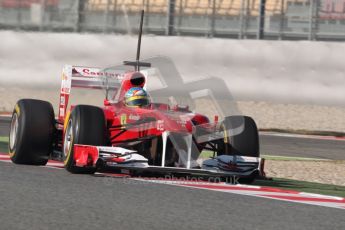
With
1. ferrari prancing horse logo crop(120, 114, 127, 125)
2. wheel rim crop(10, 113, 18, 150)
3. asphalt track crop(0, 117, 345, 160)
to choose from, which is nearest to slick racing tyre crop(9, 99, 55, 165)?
wheel rim crop(10, 113, 18, 150)

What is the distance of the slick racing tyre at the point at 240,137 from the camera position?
30.0 feet

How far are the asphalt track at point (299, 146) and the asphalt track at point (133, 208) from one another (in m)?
5.82

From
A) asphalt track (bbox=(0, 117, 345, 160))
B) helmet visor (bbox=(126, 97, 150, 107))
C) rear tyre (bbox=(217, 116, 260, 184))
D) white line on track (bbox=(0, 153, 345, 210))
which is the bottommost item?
asphalt track (bbox=(0, 117, 345, 160))

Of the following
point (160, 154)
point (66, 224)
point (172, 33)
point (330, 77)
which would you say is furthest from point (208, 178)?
point (172, 33)

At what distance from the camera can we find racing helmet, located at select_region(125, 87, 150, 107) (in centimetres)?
926

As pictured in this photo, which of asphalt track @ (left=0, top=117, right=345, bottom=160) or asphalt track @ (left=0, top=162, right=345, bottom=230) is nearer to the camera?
asphalt track @ (left=0, top=162, right=345, bottom=230)

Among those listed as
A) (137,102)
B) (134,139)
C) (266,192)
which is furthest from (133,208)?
(137,102)

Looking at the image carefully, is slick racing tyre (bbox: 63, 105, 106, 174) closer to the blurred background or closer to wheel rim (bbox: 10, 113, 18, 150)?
wheel rim (bbox: 10, 113, 18, 150)

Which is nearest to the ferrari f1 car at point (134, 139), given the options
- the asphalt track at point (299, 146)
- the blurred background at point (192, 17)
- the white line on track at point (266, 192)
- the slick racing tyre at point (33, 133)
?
the slick racing tyre at point (33, 133)

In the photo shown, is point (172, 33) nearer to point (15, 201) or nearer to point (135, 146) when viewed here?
point (135, 146)

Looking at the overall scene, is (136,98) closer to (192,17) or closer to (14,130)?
(14,130)

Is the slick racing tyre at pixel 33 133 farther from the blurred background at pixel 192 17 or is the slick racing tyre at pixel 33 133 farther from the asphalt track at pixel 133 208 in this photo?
the blurred background at pixel 192 17

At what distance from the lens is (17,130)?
923 cm

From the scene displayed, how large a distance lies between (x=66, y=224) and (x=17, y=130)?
352 cm
